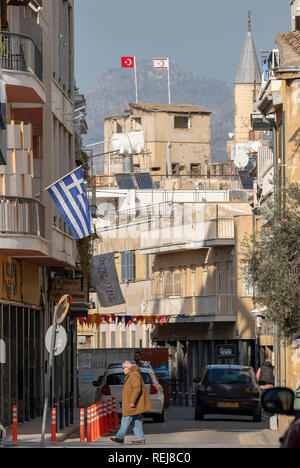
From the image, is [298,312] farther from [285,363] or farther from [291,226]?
[285,363]

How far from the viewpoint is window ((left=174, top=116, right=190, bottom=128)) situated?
367 feet

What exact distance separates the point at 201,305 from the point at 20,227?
39.8 meters

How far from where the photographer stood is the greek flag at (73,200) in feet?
96.9

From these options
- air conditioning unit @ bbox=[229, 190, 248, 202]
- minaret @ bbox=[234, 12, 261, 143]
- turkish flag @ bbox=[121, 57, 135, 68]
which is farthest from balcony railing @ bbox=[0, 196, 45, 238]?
turkish flag @ bbox=[121, 57, 135, 68]

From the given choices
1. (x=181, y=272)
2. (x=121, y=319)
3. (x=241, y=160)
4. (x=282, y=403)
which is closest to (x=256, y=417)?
(x=121, y=319)

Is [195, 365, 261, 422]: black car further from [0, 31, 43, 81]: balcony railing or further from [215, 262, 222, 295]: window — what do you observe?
[215, 262, 222, 295]: window

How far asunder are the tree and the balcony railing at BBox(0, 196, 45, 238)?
16.0 ft

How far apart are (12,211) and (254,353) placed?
Result: 122 feet

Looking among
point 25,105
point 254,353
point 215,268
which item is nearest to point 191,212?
point 215,268

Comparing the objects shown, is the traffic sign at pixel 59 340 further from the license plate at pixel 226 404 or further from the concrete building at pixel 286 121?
the license plate at pixel 226 404

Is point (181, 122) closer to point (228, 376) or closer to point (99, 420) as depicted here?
point (228, 376)

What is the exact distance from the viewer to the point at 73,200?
29750 millimetres

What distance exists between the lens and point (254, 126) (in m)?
45.9

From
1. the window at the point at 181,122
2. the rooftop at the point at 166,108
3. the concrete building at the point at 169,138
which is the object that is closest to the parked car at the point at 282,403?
the concrete building at the point at 169,138
